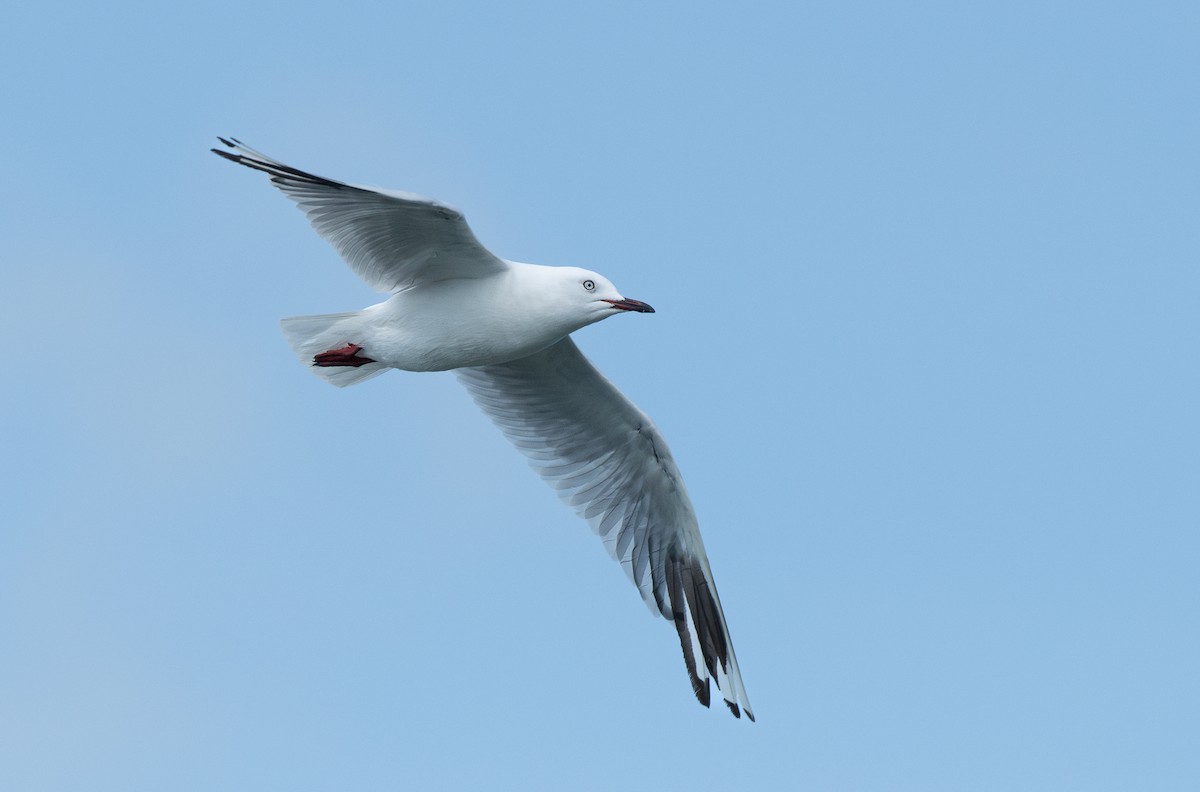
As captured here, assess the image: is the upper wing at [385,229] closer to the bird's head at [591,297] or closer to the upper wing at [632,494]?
the bird's head at [591,297]

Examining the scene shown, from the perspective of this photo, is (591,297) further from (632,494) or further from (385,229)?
(632,494)

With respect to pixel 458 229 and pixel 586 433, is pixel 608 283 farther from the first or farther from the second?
pixel 586 433

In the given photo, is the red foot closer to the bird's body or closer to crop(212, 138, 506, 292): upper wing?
the bird's body

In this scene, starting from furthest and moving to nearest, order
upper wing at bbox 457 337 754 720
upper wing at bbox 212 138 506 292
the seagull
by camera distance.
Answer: upper wing at bbox 457 337 754 720 < the seagull < upper wing at bbox 212 138 506 292

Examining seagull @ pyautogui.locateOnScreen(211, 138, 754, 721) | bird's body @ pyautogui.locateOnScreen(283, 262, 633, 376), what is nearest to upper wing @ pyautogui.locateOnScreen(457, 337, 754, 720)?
seagull @ pyautogui.locateOnScreen(211, 138, 754, 721)

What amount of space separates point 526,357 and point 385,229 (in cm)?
182

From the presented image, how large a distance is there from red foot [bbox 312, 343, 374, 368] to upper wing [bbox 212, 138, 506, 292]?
0.39 m

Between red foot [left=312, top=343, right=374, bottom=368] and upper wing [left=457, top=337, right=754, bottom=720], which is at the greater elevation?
red foot [left=312, top=343, right=374, bottom=368]

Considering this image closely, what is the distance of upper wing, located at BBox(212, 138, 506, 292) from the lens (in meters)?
8.62

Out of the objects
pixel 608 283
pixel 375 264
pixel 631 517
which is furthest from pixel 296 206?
pixel 631 517

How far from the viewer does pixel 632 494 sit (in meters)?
11.3

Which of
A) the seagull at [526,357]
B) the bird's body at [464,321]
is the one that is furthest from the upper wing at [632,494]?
the bird's body at [464,321]

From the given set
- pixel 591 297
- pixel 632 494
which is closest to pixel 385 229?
pixel 591 297

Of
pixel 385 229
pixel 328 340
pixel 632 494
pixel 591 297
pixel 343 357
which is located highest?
pixel 385 229
